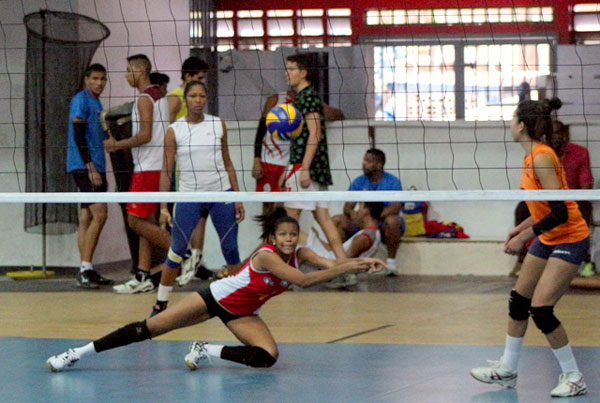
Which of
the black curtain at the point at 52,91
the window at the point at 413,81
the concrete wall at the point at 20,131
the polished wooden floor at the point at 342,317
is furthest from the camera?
the window at the point at 413,81

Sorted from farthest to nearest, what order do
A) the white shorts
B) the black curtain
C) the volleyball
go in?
1. the black curtain
2. the white shorts
3. the volleyball

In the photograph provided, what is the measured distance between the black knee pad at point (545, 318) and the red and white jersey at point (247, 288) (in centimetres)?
119

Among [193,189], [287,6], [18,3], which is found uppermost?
[287,6]

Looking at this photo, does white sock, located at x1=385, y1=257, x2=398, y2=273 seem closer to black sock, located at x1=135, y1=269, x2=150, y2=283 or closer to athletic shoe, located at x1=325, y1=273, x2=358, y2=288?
athletic shoe, located at x1=325, y1=273, x2=358, y2=288

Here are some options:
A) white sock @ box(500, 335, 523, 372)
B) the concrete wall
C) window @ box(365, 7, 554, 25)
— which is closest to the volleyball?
the concrete wall

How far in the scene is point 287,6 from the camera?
51.2ft

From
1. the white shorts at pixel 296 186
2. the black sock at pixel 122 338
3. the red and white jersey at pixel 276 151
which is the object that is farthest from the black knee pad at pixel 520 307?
the red and white jersey at pixel 276 151

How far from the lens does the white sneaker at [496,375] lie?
4.17 m

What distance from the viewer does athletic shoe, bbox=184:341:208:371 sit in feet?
15.1

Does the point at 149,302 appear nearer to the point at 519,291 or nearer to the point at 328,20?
the point at 519,291

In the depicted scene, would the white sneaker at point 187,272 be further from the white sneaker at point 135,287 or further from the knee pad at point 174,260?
the knee pad at point 174,260

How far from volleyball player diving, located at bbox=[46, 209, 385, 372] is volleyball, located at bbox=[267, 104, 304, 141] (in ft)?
7.48

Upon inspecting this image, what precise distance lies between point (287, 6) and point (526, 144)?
1167 centimetres

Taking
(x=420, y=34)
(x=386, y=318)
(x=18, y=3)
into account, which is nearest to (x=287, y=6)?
(x=420, y=34)
